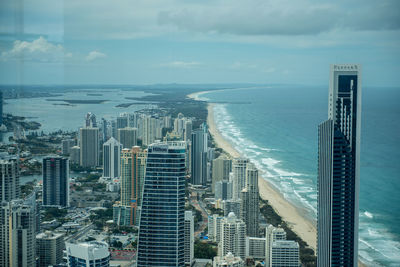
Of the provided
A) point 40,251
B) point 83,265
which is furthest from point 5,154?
point 83,265

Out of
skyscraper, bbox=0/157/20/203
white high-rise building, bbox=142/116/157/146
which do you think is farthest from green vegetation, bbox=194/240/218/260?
white high-rise building, bbox=142/116/157/146

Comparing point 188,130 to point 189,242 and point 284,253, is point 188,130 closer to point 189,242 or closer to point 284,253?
point 189,242

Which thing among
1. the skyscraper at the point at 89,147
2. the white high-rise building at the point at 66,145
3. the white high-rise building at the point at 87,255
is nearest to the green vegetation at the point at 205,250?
the white high-rise building at the point at 87,255

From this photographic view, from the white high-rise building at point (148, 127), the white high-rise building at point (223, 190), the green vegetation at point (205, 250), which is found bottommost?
the green vegetation at point (205, 250)

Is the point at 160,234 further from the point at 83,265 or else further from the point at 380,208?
the point at 380,208

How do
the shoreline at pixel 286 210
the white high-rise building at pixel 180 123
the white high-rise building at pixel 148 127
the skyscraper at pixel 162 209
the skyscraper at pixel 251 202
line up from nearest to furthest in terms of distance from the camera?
the skyscraper at pixel 162 209 < the shoreline at pixel 286 210 < the skyscraper at pixel 251 202 < the white high-rise building at pixel 148 127 < the white high-rise building at pixel 180 123

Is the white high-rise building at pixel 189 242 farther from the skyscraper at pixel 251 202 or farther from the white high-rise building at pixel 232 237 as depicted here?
the skyscraper at pixel 251 202
